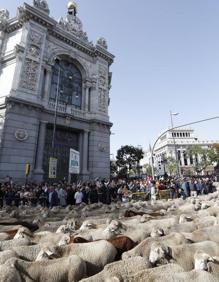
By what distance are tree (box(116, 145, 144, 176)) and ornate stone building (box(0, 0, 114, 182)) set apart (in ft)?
98.8

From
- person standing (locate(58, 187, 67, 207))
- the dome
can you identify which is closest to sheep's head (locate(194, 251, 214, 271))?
person standing (locate(58, 187, 67, 207))

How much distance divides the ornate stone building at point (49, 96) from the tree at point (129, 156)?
30127 millimetres

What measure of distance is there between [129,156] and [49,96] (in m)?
36.9

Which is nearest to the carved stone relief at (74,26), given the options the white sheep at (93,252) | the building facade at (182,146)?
the white sheep at (93,252)

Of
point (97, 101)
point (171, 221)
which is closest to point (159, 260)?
point (171, 221)

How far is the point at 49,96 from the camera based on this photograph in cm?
2395

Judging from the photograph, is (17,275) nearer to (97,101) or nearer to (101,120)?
(101,120)

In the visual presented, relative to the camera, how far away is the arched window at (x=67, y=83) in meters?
25.0

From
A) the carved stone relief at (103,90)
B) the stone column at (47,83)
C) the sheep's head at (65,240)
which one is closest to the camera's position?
the sheep's head at (65,240)

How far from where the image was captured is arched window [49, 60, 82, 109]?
25.0 metres

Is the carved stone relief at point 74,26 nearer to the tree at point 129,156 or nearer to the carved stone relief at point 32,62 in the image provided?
the carved stone relief at point 32,62

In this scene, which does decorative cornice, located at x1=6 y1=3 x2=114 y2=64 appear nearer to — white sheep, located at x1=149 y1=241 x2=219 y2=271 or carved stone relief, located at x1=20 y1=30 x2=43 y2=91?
carved stone relief, located at x1=20 y1=30 x2=43 y2=91

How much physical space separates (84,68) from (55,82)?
4.76m

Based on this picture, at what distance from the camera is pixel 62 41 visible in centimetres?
2616
